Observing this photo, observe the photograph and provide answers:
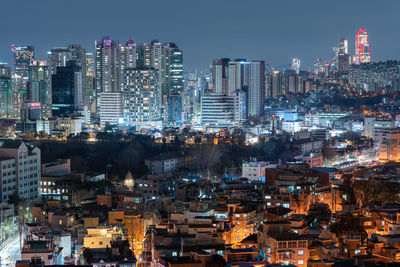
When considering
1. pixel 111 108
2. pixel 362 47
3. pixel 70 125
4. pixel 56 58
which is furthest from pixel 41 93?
pixel 362 47

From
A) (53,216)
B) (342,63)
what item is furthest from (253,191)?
(342,63)

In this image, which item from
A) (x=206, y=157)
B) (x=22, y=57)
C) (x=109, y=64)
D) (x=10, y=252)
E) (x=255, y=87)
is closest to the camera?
(x=10, y=252)

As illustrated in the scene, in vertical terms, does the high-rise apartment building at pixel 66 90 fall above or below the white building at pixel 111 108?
above

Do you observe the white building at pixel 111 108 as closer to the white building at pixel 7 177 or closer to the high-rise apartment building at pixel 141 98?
the high-rise apartment building at pixel 141 98

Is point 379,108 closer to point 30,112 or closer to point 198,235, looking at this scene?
point 30,112

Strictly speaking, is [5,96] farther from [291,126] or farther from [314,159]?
[314,159]

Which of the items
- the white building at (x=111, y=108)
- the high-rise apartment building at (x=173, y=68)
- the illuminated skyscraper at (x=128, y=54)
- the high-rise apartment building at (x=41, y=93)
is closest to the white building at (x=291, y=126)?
the high-rise apartment building at (x=173, y=68)
